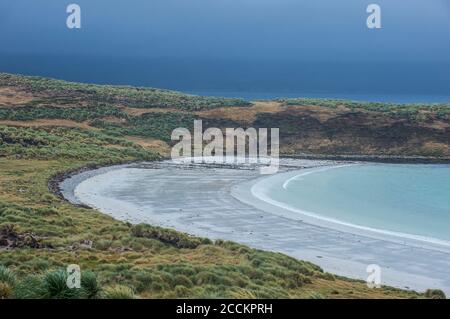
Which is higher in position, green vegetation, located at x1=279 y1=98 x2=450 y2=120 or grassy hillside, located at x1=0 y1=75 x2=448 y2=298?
green vegetation, located at x1=279 y1=98 x2=450 y2=120

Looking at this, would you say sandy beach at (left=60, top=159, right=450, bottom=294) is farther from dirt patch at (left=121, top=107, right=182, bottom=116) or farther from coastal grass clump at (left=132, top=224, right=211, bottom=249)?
dirt patch at (left=121, top=107, right=182, bottom=116)

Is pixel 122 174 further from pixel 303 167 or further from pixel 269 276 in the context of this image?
pixel 269 276

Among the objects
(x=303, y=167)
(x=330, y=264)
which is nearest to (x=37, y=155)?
(x=303, y=167)

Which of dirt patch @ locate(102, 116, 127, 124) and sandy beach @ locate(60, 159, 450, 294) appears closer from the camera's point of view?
sandy beach @ locate(60, 159, 450, 294)

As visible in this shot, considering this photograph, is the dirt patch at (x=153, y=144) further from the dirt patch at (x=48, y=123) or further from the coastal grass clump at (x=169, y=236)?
the coastal grass clump at (x=169, y=236)

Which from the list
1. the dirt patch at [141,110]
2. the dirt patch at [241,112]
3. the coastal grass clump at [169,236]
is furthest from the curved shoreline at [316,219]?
the dirt patch at [141,110]

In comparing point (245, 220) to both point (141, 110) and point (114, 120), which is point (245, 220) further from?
point (141, 110)

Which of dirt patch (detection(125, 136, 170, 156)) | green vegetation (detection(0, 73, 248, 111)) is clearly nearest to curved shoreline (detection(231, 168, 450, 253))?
dirt patch (detection(125, 136, 170, 156))
